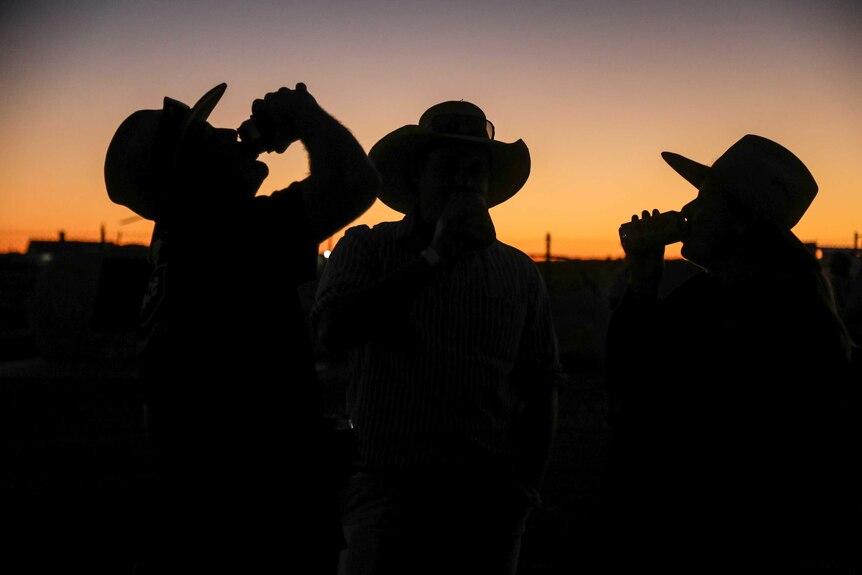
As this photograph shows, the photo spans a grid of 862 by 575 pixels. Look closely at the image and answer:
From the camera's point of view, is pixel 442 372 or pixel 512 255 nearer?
pixel 442 372

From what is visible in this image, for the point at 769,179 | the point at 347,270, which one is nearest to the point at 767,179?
the point at 769,179

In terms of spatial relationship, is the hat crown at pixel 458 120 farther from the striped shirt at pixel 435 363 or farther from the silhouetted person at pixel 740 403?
the silhouetted person at pixel 740 403

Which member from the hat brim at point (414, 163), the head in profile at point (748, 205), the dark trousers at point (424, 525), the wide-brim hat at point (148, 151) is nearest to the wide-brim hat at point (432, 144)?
the hat brim at point (414, 163)

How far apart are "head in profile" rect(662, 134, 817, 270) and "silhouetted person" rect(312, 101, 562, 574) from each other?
59 cm

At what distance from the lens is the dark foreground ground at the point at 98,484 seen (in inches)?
202

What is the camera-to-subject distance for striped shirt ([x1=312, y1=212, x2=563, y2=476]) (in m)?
2.43

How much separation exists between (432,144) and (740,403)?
119 cm

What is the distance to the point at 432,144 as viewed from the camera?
109 inches

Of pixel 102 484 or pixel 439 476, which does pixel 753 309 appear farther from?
pixel 102 484

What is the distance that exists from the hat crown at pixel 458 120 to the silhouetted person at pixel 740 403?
76 centimetres

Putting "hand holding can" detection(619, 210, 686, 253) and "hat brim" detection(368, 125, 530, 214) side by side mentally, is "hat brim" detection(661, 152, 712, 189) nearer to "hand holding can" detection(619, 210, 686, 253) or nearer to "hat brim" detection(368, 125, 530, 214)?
"hand holding can" detection(619, 210, 686, 253)

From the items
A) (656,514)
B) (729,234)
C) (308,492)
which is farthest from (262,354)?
(729,234)

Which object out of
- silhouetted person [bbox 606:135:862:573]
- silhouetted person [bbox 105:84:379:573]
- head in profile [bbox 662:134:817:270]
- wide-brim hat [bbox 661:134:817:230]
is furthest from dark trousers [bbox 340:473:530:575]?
wide-brim hat [bbox 661:134:817:230]

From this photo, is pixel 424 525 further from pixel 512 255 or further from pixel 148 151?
pixel 148 151
